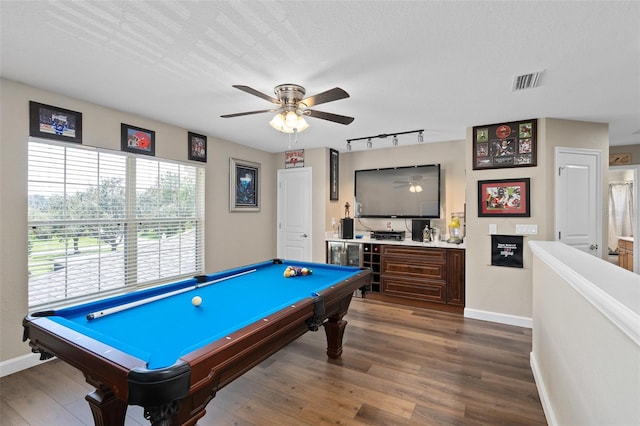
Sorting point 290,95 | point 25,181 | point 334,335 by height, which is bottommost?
point 334,335

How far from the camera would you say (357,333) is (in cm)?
331

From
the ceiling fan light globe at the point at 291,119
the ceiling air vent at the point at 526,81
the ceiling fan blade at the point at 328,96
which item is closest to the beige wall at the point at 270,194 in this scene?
the ceiling air vent at the point at 526,81

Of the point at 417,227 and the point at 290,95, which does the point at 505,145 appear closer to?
the point at 417,227

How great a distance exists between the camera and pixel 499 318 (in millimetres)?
3688

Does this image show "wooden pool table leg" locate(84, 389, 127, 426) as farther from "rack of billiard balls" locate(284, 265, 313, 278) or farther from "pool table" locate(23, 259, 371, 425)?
Answer: "rack of billiard balls" locate(284, 265, 313, 278)

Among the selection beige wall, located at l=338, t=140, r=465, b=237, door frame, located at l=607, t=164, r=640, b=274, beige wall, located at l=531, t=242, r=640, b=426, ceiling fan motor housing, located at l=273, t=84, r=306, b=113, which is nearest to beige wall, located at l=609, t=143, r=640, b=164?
door frame, located at l=607, t=164, r=640, b=274

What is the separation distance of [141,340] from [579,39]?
3075 mm

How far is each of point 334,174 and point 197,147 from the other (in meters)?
2.38

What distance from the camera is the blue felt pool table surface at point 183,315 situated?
4.64 ft

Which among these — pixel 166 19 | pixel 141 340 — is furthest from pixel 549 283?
pixel 166 19

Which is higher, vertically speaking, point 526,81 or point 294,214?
point 526,81

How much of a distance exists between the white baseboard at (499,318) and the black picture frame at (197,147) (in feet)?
13.7

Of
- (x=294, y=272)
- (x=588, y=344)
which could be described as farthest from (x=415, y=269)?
(x=588, y=344)

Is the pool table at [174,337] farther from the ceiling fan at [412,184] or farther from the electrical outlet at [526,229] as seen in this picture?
the ceiling fan at [412,184]
